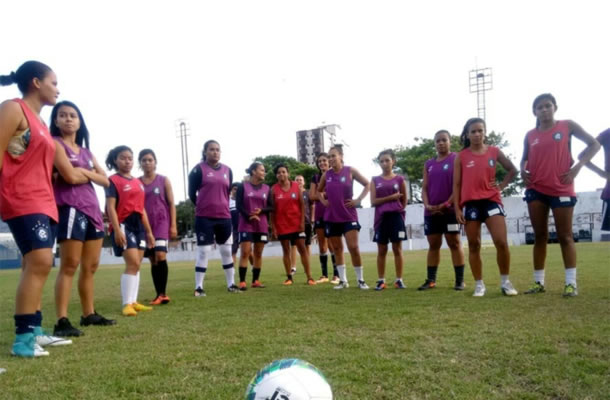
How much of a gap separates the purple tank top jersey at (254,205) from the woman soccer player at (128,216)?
Result: 2.59 meters

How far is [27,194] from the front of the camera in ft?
11.8

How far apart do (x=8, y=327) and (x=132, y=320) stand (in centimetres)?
132

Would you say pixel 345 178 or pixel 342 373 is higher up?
pixel 345 178

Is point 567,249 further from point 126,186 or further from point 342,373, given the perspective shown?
point 126,186

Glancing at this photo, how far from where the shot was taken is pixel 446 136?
688 cm

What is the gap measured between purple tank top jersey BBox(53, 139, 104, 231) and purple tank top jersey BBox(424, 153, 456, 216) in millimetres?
4537

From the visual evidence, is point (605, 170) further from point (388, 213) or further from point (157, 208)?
point (157, 208)

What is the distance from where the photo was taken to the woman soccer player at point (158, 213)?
669cm

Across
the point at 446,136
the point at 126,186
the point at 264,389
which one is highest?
the point at 446,136

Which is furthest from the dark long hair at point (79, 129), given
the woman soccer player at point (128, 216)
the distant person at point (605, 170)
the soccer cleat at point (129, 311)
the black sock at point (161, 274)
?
the distant person at point (605, 170)

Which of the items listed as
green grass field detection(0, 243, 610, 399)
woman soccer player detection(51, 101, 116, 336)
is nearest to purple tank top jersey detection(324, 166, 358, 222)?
green grass field detection(0, 243, 610, 399)

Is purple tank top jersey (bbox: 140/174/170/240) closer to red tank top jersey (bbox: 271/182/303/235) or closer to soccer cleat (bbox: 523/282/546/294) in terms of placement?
red tank top jersey (bbox: 271/182/303/235)

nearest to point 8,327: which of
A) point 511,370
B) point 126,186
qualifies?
point 126,186

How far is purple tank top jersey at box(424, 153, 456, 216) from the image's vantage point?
6852 mm
